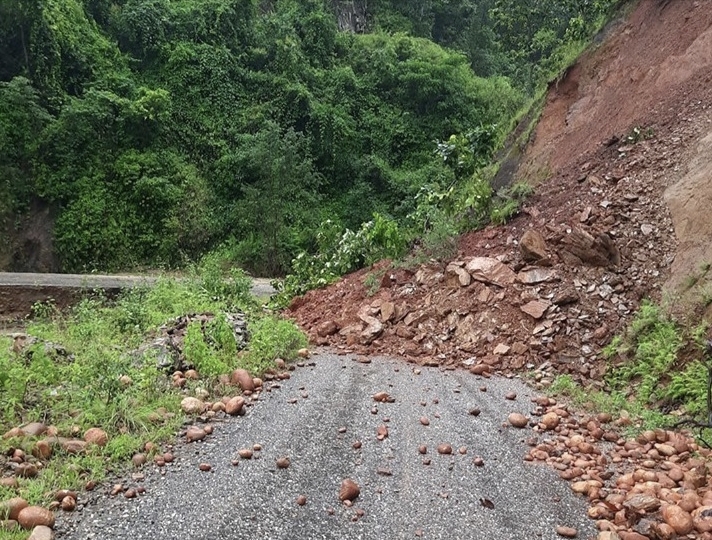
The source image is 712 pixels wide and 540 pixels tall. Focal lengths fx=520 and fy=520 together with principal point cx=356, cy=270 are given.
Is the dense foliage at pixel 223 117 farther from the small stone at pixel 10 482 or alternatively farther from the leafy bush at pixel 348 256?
the small stone at pixel 10 482

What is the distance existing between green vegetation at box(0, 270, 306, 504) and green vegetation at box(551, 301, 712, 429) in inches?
118

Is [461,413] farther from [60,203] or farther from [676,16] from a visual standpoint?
[60,203]

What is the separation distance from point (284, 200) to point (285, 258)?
7.33 ft

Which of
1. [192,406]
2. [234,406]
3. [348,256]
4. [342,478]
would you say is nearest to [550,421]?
[342,478]

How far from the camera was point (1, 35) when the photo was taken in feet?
60.1

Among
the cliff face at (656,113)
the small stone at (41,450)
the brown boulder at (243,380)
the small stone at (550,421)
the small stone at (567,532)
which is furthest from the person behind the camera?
the cliff face at (656,113)

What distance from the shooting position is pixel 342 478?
9.63ft

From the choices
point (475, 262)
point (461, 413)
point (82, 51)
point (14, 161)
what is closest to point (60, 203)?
point (14, 161)

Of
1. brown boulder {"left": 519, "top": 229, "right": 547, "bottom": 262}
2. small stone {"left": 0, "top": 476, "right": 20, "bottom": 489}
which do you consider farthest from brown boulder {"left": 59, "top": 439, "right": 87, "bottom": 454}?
brown boulder {"left": 519, "top": 229, "right": 547, "bottom": 262}

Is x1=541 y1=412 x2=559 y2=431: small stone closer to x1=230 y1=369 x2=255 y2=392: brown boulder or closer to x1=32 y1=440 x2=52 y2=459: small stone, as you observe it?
x1=230 y1=369 x2=255 y2=392: brown boulder

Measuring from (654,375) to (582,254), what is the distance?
1948mm

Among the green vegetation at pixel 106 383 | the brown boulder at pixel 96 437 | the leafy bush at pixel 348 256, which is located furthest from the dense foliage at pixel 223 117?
the brown boulder at pixel 96 437

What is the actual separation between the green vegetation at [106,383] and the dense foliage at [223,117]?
966 cm

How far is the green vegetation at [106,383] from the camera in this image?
3.02m
